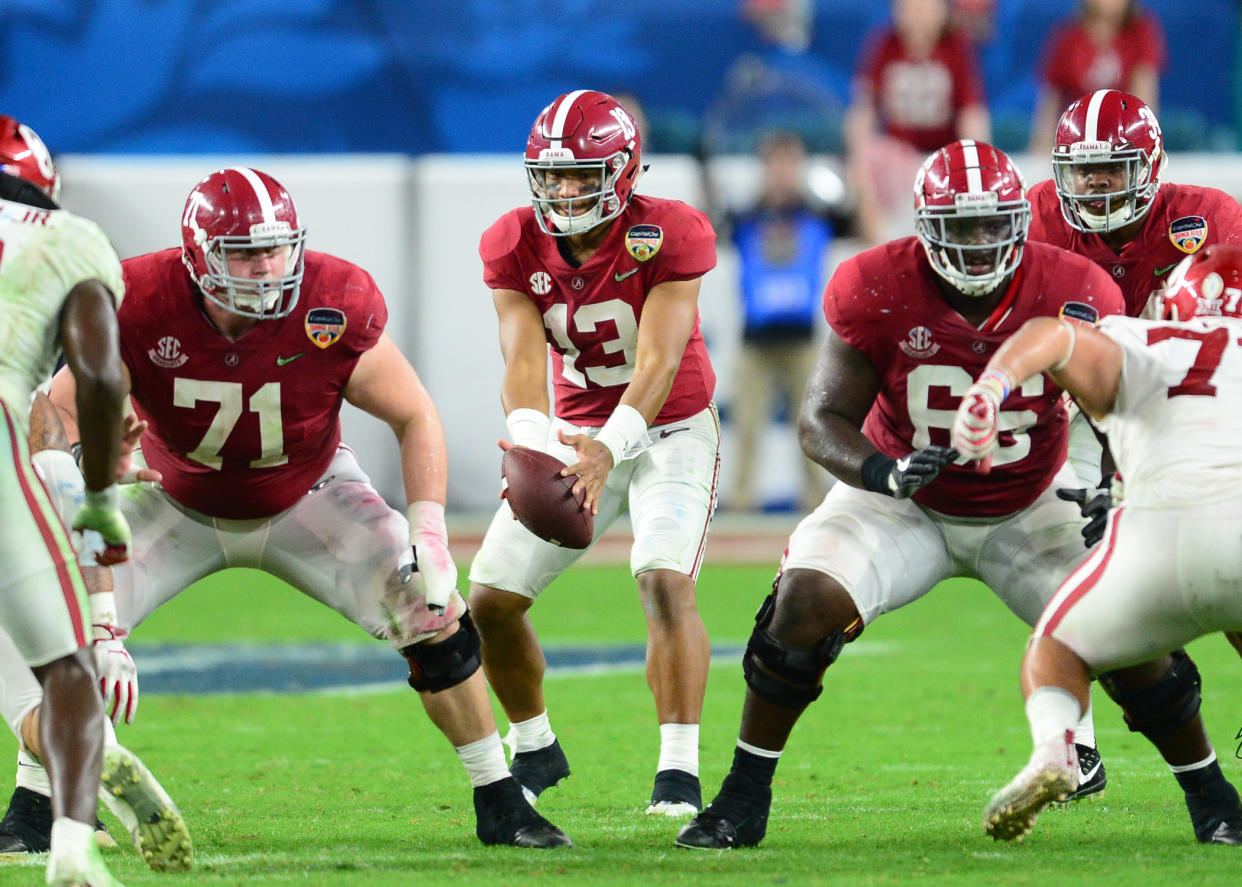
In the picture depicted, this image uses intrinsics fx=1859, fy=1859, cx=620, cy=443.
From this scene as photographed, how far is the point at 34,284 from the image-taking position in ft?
11.3

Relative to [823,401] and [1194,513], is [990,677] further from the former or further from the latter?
[1194,513]

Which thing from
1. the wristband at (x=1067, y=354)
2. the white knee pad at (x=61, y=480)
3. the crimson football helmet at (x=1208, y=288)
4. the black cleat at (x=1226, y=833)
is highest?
the crimson football helmet at (x=1208, y=288)

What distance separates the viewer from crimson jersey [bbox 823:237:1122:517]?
427 centimetres

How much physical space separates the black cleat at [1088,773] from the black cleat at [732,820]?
3.34ft

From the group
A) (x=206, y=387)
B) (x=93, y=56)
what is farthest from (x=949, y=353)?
(x=93, y=56)

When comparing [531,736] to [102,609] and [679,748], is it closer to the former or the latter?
[679,748]

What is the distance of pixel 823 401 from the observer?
4.29 meters

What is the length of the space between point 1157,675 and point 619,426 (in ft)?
4.62

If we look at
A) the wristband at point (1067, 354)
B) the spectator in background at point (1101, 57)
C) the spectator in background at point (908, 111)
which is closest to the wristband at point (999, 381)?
the wristband at point (1067, 354)

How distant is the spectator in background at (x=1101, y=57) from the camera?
37.4ft

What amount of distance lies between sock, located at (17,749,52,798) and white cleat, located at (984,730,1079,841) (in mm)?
2062

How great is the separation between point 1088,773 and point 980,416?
1.62 meters

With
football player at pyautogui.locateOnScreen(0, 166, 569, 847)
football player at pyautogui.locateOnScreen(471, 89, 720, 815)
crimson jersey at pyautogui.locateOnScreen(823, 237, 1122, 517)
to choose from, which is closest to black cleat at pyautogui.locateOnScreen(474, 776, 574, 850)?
football player at pyautogui.locateOnScreen(0, 166, 569, 847)

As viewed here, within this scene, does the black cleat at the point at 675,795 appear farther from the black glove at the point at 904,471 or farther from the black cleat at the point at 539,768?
the black glove at the point at 904,471
